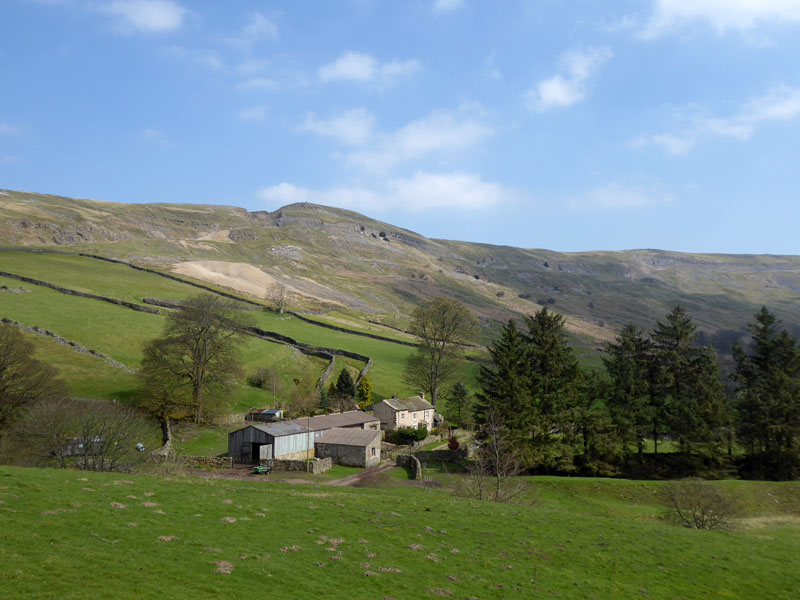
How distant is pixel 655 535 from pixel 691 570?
463 cm

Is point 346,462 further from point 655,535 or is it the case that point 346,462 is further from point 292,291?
point 292,291

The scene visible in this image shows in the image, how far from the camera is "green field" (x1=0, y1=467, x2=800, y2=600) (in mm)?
13422

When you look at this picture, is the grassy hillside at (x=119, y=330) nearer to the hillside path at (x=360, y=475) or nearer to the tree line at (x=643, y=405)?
the hillside path at (x=360, y=475)

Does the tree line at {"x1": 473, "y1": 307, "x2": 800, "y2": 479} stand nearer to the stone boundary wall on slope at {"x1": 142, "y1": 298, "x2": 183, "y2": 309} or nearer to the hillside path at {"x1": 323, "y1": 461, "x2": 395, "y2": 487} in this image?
the hillside path at {"x1": 323, "y1": 461, "x2": 395, "y2": 487}

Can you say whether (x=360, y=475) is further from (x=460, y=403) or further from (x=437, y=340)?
(x=437, y=340)

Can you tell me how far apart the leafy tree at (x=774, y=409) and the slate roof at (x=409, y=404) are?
38039 millimetres

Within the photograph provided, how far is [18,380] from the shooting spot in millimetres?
40125

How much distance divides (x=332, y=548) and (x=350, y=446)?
32.1 metres

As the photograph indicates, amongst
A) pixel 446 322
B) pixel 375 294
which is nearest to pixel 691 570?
pixel 446 322

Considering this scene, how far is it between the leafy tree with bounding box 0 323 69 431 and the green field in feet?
65.4

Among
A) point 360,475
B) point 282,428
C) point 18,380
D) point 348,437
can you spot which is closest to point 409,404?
point 348,437

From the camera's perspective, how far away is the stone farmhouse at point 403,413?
6431cm

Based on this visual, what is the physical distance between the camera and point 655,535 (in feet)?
82.6

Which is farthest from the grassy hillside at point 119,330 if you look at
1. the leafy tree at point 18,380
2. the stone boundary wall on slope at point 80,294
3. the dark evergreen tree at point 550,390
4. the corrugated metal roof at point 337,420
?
the dark evergreen tree at point 550,390
